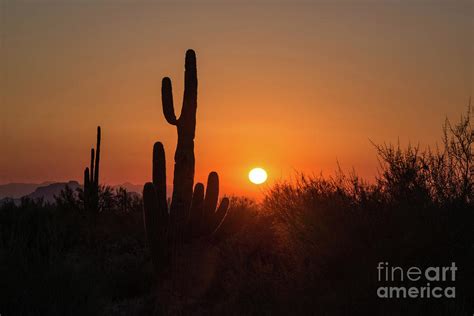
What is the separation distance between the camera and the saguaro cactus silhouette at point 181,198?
500 inches

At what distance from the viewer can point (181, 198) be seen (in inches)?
571

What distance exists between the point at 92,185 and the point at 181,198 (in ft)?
41.5

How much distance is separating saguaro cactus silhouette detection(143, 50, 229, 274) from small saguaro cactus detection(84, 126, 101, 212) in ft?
34.3

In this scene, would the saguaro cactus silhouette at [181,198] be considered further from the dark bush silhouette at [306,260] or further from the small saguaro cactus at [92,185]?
the small saguaro cactus at [92,185]

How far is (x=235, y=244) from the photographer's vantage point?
49.0 ft

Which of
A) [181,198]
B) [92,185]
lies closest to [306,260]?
[181,198]

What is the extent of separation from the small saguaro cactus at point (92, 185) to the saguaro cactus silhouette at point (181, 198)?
34.3 feet

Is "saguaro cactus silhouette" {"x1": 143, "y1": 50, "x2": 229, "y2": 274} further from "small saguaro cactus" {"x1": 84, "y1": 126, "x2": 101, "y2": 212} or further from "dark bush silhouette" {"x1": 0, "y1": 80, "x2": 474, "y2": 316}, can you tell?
"small saguaro cactus" {"x1": 84, "y1": 126, "x2": 101, "y2": 212}

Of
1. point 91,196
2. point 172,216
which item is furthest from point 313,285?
point 91,196

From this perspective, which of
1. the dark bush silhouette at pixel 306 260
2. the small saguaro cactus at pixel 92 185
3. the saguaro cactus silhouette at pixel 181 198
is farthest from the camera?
the small saguaro cactus at pixel 92 185

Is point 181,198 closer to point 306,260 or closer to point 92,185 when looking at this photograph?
point 306,260

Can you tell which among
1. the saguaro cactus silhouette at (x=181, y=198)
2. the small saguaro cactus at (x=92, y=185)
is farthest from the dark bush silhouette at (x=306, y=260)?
the small saguaro cactus at (x=92, y=185)

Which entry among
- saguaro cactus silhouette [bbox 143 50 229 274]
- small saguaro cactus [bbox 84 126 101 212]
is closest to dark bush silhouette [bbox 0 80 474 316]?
saguaro cactus silhouette [bbox 143 50 229 274]

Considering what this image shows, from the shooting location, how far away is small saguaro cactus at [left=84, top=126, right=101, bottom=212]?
83.0ft
